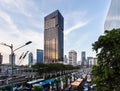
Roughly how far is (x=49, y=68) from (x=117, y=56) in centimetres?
11007

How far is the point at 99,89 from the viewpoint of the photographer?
29297mm

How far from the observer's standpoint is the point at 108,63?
29062 millimetres

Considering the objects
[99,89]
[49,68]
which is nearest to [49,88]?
[99,89]

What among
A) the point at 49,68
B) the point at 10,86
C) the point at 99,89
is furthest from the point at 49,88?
the point at 49,68

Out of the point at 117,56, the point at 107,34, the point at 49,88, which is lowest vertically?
the point at 49,88

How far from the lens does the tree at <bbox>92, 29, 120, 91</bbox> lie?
92.7 feet

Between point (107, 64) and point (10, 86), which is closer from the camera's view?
point (107, 64)

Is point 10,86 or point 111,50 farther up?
point 111,50

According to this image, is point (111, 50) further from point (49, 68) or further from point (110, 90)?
point (49, 68)

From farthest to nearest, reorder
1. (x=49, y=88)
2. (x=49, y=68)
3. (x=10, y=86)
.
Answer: (x=49, y=68), (x=49, y=88), (x=10, y=86)

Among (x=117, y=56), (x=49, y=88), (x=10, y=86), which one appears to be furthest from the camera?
(x=49, y=88)

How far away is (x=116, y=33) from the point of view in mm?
29516

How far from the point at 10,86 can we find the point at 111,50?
105 feet

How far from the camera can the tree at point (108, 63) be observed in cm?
2827
